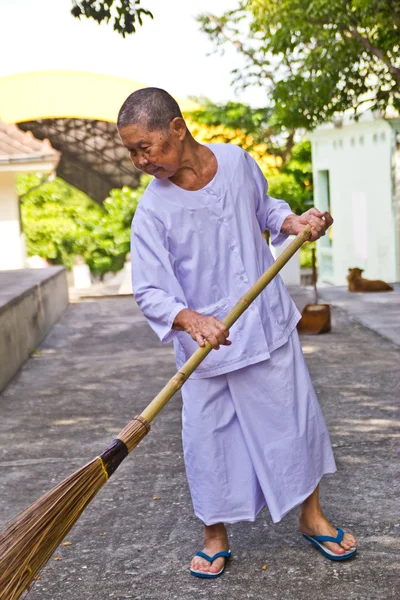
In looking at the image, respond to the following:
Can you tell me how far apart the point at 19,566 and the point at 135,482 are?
2.05m

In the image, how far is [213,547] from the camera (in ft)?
12.0

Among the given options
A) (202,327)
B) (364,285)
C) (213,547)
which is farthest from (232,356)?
(364,285)

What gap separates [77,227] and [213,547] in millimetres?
24603

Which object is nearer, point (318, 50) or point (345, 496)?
point (345, 496)

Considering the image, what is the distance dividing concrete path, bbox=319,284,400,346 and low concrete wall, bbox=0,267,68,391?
315cm

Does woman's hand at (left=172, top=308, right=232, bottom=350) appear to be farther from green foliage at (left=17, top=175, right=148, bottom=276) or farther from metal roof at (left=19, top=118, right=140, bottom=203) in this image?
metal roof at (left=19, top=118, right=140, bottom=203)

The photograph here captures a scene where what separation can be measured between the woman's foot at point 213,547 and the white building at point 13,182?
1290 cm

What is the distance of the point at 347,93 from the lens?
38.2ft

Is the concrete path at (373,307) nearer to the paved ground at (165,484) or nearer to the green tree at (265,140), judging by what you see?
the paved ground at (165,484)

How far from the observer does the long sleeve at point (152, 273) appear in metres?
3.38

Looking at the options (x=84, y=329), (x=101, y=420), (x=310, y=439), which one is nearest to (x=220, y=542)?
(x=310, y=439)

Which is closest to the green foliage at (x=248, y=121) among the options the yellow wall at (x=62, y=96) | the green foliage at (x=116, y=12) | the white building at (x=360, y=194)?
the yellow wall at (x=62, y=96)

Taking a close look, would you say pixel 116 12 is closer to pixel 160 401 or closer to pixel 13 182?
pixel 160 401

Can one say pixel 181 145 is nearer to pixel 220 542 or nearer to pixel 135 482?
pixel 220 542
